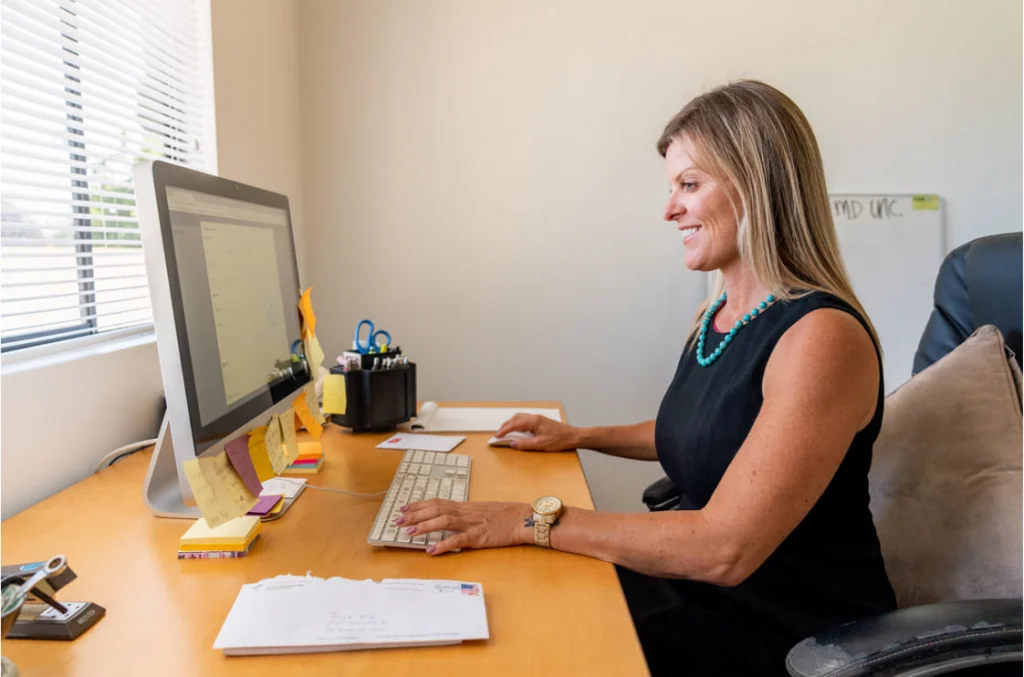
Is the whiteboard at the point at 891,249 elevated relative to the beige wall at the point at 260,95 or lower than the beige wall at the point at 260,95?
lower

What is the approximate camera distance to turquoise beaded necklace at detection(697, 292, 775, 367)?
3.63ft

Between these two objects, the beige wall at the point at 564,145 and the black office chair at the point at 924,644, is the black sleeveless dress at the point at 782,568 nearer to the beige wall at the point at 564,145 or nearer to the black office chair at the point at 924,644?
the black office chair at the point at 924,644

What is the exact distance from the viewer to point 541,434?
1.40 meters

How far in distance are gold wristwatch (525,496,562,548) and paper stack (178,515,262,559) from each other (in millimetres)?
361

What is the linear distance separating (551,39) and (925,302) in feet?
4.76

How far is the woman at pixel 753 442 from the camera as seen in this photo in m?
0.88

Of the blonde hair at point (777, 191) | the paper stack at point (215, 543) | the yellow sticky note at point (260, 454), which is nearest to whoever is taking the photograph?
the paper stack at point (215, 543)

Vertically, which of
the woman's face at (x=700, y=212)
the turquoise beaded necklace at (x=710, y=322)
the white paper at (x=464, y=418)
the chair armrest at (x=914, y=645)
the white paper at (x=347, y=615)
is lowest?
the chair armrest at (x=914, y=645)

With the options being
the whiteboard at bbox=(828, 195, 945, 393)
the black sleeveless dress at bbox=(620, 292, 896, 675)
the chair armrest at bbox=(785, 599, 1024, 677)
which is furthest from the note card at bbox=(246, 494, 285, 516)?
the whiteboard at bbox=(828, 195, 945, 393)

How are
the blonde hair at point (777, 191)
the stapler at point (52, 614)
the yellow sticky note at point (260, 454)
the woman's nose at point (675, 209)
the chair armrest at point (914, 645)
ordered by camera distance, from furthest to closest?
the woman's nose at point (675, 209) → the blonde hair at point (777, 191) → the yellow sticky note at point (260, 454) → the chair armrest at point (914, 645) → the stapler at point (52, 614)

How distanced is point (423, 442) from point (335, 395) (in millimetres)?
215

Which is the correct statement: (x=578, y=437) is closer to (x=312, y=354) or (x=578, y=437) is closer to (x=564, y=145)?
(x=312, y=354)

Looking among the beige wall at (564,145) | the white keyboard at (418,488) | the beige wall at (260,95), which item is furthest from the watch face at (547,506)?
the beige wall at (564,145)

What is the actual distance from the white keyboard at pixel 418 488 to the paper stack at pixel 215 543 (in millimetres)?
155
